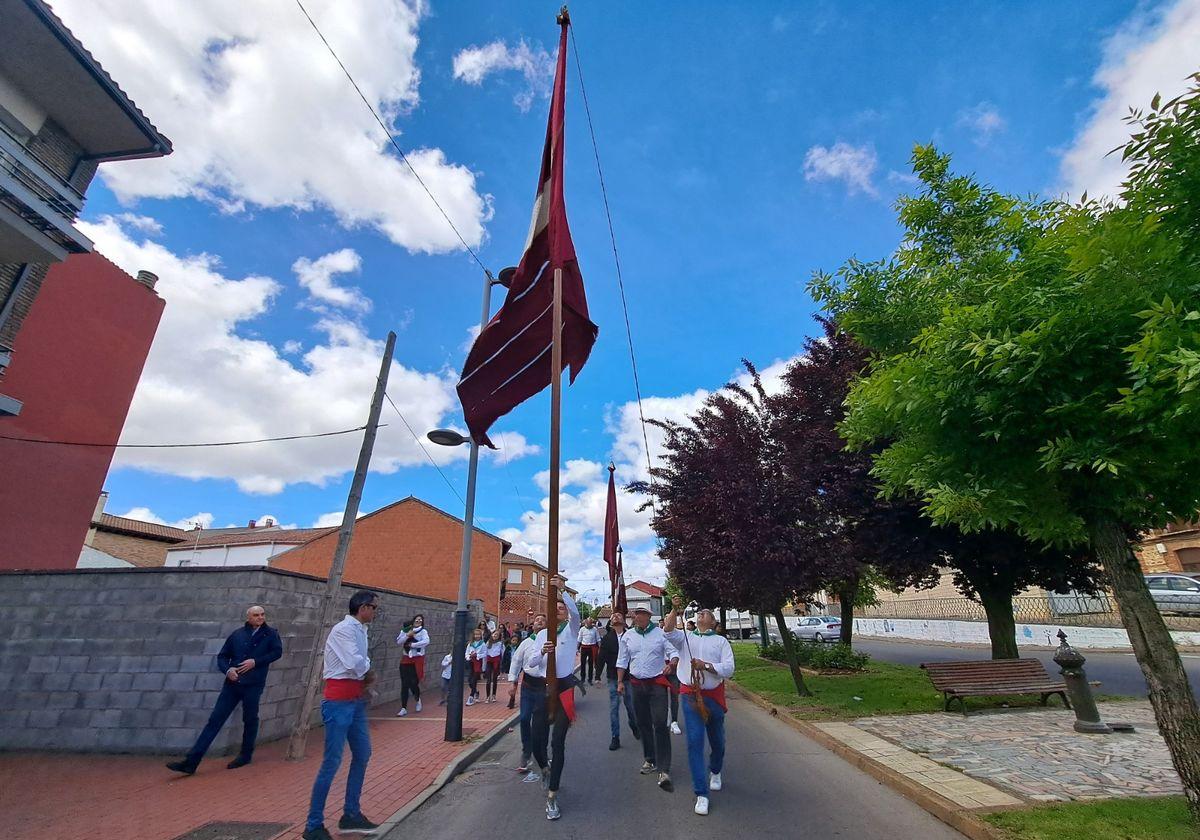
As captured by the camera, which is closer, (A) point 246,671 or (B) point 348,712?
(B) point 348,712

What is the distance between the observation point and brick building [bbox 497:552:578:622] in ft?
136

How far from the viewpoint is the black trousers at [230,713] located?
6.25 m

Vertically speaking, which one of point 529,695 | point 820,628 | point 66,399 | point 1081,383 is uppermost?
point 66,399

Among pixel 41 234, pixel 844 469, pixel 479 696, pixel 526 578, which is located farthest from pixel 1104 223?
pixel 526 578

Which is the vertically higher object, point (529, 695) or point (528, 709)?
point (529, 695)

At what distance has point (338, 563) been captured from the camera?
7.73m

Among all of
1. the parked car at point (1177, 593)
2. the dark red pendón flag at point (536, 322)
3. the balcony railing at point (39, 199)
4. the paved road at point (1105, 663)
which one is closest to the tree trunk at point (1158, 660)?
the paved road at point (1105, 663)

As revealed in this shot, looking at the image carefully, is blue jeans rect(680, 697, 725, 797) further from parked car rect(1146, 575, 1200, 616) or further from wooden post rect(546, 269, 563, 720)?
parked car rect(1146, 575, 1200, 616)

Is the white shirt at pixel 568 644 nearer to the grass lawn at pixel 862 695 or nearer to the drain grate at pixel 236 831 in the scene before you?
the drain grate at pixel 236 831

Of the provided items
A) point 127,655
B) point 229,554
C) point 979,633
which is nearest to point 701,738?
point 127,655

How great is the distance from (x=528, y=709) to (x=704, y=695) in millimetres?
2239

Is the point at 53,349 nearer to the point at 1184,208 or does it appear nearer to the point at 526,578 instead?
the point at 1184,208

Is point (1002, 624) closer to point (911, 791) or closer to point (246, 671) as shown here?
point (911, 791)

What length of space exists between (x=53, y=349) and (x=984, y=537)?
22.0 metres
